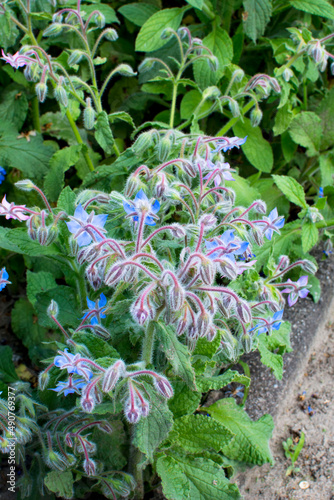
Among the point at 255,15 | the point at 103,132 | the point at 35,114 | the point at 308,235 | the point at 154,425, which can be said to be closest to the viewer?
the point at 154,425

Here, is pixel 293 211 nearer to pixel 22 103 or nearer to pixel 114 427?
pixel 22 103

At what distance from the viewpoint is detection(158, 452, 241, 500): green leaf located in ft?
4.49

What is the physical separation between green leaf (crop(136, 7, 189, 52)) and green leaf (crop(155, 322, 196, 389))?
5.07 feet

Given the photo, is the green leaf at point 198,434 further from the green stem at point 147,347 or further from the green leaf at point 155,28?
the green leaf at point 155,28

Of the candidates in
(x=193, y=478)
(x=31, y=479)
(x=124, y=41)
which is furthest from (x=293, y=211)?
(x=31, y=479)

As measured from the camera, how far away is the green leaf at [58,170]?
6.32 feet

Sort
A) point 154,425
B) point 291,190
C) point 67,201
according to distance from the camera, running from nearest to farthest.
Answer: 1. point 154,425
2. point 67,201
3. point 291,190

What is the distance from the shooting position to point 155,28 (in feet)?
7.48

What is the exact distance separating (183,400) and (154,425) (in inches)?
9.6

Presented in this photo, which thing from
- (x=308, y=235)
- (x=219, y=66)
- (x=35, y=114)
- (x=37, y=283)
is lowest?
(x=37, y=283)

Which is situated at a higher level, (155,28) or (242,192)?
(155,28)

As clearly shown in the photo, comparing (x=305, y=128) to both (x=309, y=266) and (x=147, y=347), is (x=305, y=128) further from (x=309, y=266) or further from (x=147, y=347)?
(x=147, y=347)

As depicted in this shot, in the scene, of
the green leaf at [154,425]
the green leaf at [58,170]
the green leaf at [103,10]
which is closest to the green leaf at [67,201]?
the green leaf at [58,170]

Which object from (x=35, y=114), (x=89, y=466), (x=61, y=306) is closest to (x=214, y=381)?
(x=89, y=466)
